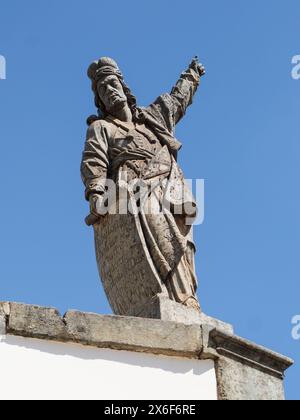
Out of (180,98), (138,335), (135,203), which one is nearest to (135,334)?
(138,335)

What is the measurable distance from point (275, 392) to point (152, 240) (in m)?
1.51

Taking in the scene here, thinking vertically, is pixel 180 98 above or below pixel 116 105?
above

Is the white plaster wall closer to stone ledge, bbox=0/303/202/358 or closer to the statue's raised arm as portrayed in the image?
stone ledge, bbox=0/303/202/358

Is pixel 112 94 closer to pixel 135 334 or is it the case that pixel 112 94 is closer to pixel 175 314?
pixel 175 314

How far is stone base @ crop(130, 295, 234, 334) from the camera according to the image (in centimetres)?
765

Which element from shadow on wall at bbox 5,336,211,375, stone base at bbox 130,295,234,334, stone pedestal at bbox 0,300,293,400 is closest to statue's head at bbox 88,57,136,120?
stone base at bbox 130,295,234,334

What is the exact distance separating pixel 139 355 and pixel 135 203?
154cm

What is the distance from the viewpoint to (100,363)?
22.8 ft

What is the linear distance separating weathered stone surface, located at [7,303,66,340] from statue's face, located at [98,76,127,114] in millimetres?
2648

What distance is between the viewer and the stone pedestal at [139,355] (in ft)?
22.4

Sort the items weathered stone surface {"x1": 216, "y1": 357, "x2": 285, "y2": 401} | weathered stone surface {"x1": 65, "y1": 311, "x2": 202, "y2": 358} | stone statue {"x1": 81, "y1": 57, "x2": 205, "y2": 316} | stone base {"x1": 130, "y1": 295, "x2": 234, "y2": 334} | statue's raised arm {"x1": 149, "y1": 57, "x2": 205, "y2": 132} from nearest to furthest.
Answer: weathered stone surface {"x1": 65, "y1": 311, "x2": 202, "y2": 358} → weathered stone surface {"x1": 216, "y1": 357, "x2": 285, "y2": 401} → stone base {"x1": 130, "y1": 295, "x2": 234, "y2": 334} → stone statue {"x1": 81, "y1": 57, "x2": 205, "y2": 316} → statue's raised arm {"x1": 149, "y1": 57, "x2": 205, "y2": 132}

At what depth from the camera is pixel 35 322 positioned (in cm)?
690

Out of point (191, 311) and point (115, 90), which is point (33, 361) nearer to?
point (191, 311)

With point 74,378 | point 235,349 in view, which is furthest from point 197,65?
point 74,378
